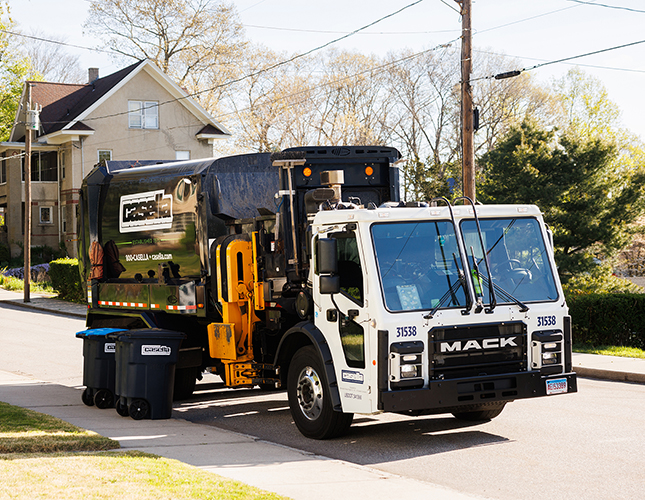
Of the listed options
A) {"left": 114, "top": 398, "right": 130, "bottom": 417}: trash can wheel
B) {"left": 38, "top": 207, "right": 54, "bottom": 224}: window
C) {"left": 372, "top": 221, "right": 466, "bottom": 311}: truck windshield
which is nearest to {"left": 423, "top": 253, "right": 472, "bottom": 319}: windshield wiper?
{"left": 372, "top": 221, "right": 466, "bottom": 311}: truck windshield

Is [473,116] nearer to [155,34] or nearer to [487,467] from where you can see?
[487,467]

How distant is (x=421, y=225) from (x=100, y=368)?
504cm

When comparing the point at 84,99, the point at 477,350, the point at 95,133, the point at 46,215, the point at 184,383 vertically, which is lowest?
the point at 184,383

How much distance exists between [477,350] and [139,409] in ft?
14.2

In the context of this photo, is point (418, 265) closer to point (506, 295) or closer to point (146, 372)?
point (506, 295)

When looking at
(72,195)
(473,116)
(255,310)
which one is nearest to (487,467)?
(255,310)

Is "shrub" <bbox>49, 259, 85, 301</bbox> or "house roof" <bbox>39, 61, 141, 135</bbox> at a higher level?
"house roof" <bbox>39, 61, 141, 135</bbox>

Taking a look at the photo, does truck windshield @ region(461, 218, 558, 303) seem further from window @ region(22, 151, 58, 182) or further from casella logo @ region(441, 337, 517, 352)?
window @ region(22, 151, 58, 182)

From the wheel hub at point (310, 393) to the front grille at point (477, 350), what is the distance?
4.35 ft

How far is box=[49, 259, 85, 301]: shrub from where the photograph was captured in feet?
106

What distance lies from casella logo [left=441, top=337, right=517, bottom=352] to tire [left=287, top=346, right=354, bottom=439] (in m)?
1.28

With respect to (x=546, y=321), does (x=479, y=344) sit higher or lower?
lower

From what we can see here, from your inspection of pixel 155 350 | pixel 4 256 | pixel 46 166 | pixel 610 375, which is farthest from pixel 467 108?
pixel 4 256

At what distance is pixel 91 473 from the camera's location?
658 cm
